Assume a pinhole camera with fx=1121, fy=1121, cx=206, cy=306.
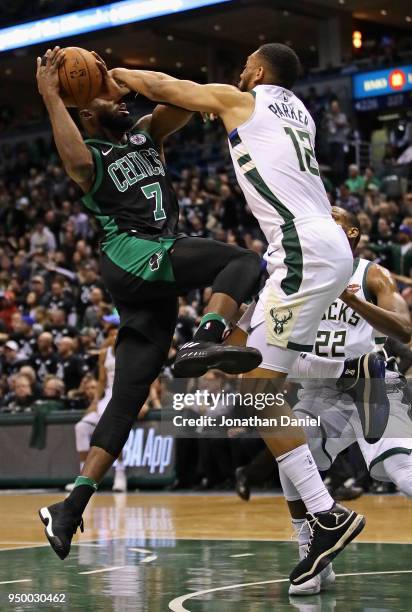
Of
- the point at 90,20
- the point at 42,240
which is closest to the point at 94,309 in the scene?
the point at 42,240

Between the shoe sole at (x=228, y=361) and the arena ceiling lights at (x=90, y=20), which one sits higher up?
the arena ceiling lights at (x=90, y=20)

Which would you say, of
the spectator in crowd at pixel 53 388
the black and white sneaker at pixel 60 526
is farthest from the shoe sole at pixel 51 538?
the spectator in crowd at pixel 53 388

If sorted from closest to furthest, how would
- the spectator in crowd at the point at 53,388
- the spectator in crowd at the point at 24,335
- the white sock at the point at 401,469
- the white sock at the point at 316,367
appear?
1. the white sock at the point at 401,469
2. the white sock at the point at 316,367
3. the spectator in crowd at the point at 53,388
4. the spectator in crowd at the point at 24,335

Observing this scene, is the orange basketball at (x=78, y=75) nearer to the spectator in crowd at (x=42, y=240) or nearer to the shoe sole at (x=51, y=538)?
the shoe sole at (x=51, y=538)

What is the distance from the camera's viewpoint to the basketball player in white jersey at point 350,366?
655 centimetres

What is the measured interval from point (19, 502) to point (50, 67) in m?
8.53

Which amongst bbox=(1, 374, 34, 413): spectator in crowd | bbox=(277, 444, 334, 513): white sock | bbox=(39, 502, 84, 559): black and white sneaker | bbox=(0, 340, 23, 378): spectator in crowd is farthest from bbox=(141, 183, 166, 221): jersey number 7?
bbox=(0, 340, 23, 378): spectator in crowd

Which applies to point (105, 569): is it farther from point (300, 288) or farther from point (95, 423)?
point (95, 423)

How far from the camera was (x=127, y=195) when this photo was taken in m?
5.75

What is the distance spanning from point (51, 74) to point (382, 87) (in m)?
20.8

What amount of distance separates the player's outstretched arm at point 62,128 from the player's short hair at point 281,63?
3.38 feet

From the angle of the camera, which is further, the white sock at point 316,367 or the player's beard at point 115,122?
the white sock at point 316,367

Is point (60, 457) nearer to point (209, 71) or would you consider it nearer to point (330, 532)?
point (330, 532)

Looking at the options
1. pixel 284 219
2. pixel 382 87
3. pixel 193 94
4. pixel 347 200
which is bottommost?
pixel 347 200
